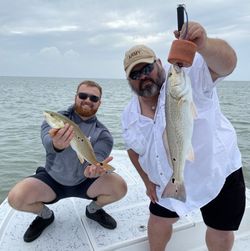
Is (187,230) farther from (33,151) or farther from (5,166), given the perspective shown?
(33,151)

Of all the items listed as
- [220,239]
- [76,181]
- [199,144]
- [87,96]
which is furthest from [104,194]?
[199,144]

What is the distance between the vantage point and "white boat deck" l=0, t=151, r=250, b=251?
3.15 m

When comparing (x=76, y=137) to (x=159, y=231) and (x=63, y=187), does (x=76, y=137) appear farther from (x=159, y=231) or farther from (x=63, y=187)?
(x=159, y=231)

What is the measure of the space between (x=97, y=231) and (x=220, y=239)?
3.98ft

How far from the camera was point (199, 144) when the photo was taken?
2486 millimetres

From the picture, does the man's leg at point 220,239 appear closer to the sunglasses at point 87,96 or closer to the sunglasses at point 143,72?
the sunglasses at point 143,72

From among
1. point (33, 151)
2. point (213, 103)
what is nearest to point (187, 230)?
point (213, 103)

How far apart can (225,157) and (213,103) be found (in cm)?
42

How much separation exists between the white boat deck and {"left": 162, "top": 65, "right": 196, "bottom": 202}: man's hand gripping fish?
1.26m

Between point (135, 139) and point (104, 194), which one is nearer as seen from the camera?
point (135, 139)

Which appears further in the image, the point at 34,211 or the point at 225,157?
the point at 34,211

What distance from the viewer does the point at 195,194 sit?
2611 mm

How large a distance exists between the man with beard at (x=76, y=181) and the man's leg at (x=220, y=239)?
1041 millimetres

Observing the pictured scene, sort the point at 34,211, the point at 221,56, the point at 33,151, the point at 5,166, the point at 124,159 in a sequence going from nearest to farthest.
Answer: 1. the point at 221,56
2. the point at 34,211
3. the point at 124,159
4. the point at 5,166
5. the point at 33,151
